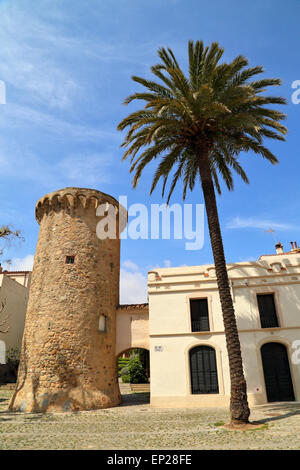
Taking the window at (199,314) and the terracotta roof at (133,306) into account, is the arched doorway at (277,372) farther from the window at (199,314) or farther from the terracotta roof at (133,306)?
the terracotta roof at (133,306)

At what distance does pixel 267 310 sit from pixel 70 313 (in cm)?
1120

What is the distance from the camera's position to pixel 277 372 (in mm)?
16125

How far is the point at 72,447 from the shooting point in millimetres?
7820

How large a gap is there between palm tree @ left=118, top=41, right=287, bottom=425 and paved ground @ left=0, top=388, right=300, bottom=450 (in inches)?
102

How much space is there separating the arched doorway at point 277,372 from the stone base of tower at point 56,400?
8.77 m

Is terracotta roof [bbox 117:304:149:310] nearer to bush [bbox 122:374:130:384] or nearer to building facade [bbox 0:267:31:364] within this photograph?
building facade [bbox 0:267:31:364]

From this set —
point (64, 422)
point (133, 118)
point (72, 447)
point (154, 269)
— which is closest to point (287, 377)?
point (154, 269)

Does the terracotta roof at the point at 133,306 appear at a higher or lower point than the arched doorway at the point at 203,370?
higher

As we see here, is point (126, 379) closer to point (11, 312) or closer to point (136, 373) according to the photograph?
point (136, 373)

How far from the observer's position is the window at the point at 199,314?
1733cm

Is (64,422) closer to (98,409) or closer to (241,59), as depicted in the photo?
(98,409)

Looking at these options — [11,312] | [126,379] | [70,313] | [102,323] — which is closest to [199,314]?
[102,323]

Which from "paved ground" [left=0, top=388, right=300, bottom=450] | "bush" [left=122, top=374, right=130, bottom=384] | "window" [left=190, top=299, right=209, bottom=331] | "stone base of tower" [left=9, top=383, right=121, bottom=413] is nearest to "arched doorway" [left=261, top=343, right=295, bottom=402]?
"paved ground" [left=0, top=388, right=300, bottom=450]

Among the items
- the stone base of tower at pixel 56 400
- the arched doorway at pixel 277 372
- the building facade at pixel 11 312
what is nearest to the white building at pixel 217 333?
the arched doorway at pixel 277 372
